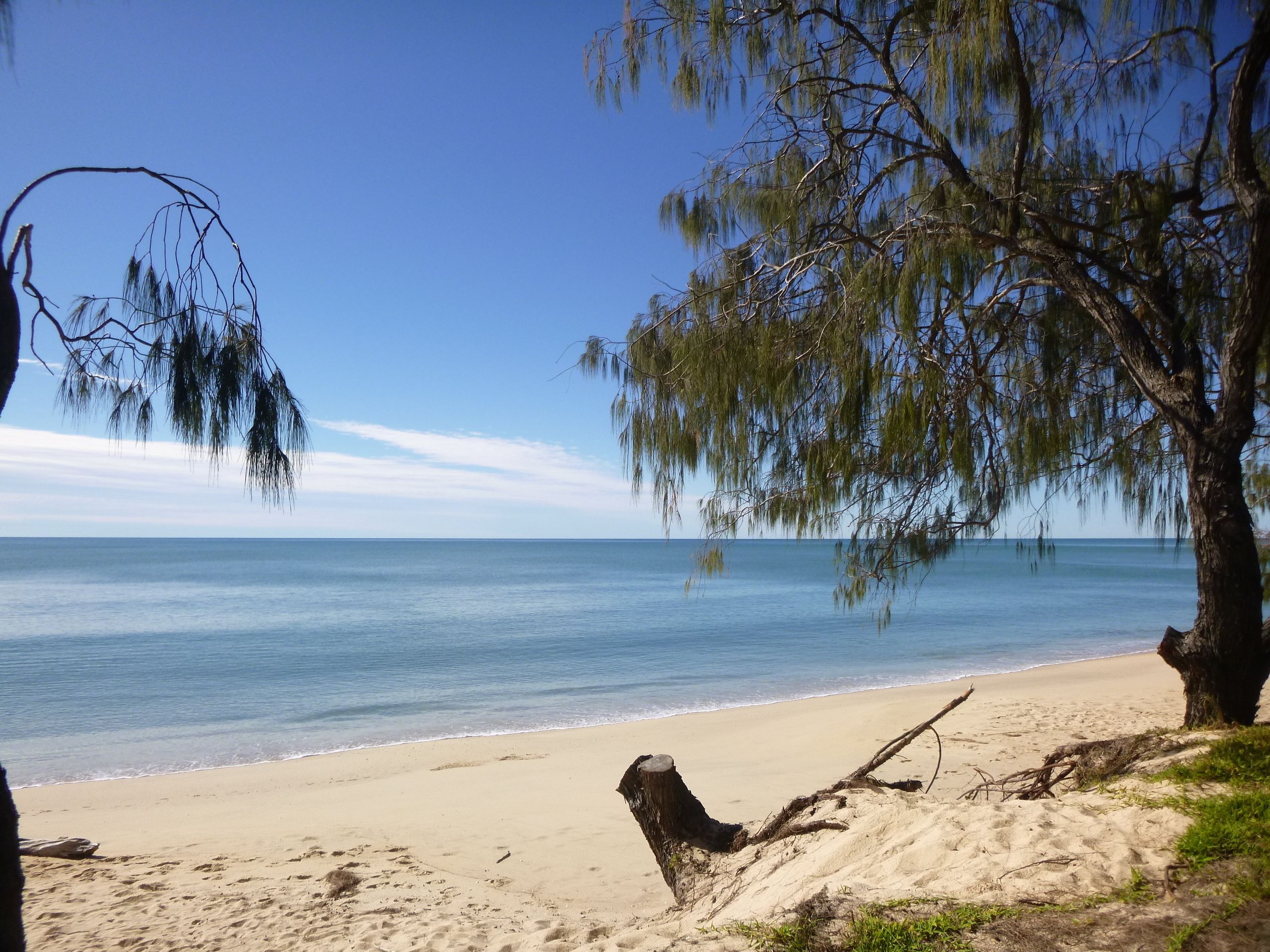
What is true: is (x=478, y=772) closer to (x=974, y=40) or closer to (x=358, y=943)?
(x=358, y=943)

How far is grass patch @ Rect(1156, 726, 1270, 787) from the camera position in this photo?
3295 millimetres

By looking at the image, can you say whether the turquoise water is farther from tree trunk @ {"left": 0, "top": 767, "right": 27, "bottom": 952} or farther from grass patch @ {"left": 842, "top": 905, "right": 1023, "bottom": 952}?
tree trunk @ {"left": 0, "top": 767, "right": 27, "bottom": 952}

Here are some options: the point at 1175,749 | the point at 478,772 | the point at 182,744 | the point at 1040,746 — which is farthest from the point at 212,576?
the point at 1175,749

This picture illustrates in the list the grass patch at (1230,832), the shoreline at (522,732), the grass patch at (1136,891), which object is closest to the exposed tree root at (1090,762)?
the grass patch at (1230,832)

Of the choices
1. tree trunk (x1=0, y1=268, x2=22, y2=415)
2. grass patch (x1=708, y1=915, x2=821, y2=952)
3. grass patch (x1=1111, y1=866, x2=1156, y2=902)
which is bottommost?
grass patch (x1=708, y1=915, x2=821, y2=952)

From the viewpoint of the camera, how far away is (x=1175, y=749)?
150 inches

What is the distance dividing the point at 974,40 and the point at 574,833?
601cm

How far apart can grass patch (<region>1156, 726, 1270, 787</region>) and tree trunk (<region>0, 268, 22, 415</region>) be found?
14.6 ft

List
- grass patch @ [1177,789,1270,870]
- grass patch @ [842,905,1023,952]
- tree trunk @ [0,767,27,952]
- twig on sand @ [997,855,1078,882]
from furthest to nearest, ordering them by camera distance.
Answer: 1. twig on sand @ [997,855,1078,882]
2. grass patch @ [1177,789,1270,870]
3. grass patch @ [842,905,1023,952]
4. tree trunk @ [0,767,27,952]

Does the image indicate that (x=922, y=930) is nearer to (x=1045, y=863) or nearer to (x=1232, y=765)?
(x=1045, y=863)

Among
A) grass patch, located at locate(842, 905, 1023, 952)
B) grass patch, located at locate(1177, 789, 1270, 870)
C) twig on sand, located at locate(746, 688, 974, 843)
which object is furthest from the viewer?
twig on sand, located at locate(746, 688, 974, 843)

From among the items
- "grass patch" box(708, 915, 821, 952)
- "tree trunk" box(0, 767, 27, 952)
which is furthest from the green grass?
"tree trunk" box(0, 767, 27, 952)

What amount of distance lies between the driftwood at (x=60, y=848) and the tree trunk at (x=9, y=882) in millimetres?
4583

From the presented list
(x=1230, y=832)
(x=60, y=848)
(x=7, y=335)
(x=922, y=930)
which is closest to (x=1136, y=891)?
(x=1230, y=832)
